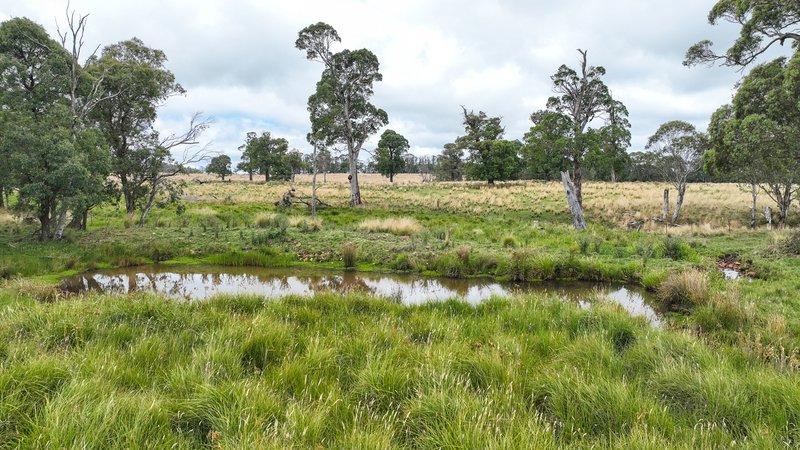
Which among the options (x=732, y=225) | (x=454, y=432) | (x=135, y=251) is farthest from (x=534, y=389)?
(x=732, y=225)

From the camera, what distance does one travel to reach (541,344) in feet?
20.0

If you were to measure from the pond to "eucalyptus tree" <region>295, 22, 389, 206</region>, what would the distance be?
2013cm

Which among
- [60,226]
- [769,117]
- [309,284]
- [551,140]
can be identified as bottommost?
[309,284]

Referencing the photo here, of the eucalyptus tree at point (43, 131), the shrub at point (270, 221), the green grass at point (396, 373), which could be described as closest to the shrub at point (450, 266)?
the green grass at point (396, 373)

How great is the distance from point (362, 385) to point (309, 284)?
28.1 feet

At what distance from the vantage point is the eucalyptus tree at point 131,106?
21.3 m

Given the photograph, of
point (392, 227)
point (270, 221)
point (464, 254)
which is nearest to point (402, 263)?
point (464, 254)

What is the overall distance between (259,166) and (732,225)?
2993 inches

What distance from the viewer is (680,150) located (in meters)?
28.4

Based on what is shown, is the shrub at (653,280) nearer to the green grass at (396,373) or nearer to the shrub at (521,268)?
the green grass at (396,373)

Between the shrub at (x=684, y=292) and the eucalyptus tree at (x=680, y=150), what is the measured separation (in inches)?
815

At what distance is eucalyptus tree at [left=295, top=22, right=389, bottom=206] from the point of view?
31.5 metres

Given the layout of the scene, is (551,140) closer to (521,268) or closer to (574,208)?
(574,208)

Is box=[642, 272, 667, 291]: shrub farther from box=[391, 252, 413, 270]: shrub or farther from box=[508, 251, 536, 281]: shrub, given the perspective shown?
box=[391, 252, 413, 270]: shrub
